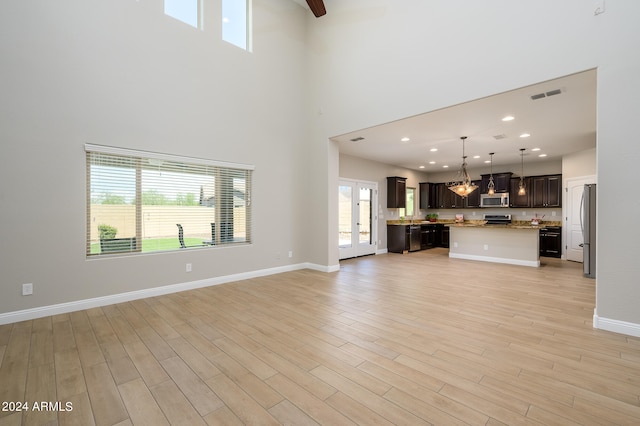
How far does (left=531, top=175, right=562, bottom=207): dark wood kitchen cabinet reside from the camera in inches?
321

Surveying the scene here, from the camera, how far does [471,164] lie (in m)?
9.34

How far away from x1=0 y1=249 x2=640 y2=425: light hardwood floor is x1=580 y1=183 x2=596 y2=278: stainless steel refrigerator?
1.73 m

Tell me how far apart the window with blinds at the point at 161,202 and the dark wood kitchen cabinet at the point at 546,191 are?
860 cm

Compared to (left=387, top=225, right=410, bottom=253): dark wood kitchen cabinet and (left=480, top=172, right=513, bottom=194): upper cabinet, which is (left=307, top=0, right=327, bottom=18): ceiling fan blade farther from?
(left=480, top=172, right=513, bottom=194): upper cabinet

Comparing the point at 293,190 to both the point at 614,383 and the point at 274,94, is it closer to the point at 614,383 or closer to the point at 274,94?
the point at 274,94

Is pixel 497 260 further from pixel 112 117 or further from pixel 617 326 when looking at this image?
pixel 112 117

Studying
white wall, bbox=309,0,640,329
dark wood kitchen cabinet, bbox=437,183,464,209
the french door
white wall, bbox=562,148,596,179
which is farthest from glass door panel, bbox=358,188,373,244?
white wall, bbox=562,148,596,179

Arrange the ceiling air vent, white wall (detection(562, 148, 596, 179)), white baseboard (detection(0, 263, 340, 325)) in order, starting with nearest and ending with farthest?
white baseboard (detection(0, 263, 340, 325)) → the ceiling air vent → white wall (detection(562, 148, 596, 179))

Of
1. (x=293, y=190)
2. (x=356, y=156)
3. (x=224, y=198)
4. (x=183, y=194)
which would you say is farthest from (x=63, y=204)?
(x=356, y=156)

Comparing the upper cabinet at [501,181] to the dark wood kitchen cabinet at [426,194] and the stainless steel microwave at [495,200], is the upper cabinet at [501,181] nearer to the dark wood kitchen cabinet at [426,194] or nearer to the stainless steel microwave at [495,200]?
the stainless steel microwave at [495,200]

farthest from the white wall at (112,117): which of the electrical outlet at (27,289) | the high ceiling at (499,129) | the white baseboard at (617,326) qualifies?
the white baseboard at (617,326)

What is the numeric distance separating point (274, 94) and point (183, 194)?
2817mm

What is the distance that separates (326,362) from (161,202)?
11.9 feet

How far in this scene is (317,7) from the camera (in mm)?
5777
